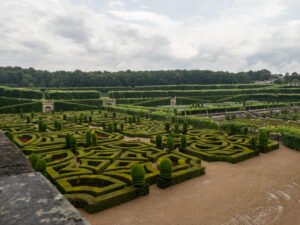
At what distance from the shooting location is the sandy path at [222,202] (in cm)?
888

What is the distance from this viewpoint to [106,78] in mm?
83312

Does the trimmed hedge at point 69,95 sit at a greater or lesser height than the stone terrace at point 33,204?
lesser

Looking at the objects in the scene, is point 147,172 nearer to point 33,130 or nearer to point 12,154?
point 12,154

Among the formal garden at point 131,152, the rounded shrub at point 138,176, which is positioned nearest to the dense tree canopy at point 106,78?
the formal garden at point 131,152

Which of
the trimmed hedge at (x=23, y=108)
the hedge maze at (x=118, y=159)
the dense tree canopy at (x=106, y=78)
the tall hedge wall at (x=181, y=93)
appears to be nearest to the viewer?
the hedge maze at (x=118, y=159)

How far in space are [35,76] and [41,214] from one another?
9268 cm

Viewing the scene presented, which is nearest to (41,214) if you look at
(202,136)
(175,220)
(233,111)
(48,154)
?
(175,220)

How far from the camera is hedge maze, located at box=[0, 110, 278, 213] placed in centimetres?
1045

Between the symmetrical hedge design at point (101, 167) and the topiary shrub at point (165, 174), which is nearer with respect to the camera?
the symmetrical hedge design at point (101, 167)

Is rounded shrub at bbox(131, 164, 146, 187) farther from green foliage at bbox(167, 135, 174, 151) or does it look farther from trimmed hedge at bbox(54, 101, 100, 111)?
trimmed hedge at bbox(54, 101, 100, 111)

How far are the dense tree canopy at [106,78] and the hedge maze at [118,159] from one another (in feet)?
192

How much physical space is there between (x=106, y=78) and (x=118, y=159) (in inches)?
2788

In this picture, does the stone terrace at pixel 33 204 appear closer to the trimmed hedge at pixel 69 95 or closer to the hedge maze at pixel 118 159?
the hedge maze at pixel 118 159

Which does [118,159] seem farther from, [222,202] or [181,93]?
[181,93]
